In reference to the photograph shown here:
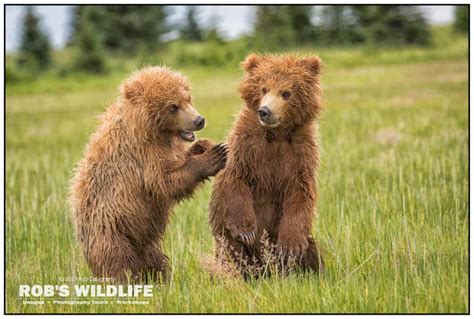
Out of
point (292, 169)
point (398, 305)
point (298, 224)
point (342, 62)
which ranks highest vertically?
point (342, 62)

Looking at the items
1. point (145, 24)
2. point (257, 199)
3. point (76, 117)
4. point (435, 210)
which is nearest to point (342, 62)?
point (145, 24)

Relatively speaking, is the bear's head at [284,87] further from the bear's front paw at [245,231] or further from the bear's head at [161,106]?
the bear's front paw at [245,231]

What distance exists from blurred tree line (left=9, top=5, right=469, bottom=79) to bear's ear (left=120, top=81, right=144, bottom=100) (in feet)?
6.37

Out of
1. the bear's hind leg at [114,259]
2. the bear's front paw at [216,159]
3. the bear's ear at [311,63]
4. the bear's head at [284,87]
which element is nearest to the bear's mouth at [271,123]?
the bear's head at [284,87]

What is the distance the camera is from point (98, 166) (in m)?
5.73

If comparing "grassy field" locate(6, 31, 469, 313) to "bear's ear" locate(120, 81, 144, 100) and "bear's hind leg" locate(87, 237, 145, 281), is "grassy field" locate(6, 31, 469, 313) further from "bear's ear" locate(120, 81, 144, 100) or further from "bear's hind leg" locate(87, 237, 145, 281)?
"bear's ear" locate(120, 81, 144, 100)

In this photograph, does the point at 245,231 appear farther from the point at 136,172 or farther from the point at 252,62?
the point at 252,62

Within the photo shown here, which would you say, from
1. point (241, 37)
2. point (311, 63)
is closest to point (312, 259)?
point (311, 63)

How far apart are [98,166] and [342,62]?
916 cm

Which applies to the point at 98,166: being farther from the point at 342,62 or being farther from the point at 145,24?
the point at 342,62

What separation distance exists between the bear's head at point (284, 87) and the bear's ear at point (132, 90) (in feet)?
2.49

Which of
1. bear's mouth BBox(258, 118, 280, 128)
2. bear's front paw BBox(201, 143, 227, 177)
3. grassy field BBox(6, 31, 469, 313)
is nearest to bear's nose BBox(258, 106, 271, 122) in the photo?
bear's mouth BBox(258, 118, 280, 128)

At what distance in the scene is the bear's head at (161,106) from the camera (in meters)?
5.66

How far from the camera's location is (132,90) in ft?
19.0
